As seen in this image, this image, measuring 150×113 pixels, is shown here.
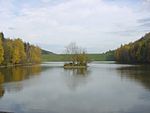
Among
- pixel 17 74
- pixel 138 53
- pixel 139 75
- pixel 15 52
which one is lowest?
pixel 139 75

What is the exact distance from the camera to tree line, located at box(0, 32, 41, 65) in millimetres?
93938

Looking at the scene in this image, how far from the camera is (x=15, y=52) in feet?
330

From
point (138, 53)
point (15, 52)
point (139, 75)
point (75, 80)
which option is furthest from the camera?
point (138, 53)

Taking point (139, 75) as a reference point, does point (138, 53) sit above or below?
above

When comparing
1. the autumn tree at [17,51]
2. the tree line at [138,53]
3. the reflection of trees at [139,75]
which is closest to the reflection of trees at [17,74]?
the reflection of trees at [139,75]

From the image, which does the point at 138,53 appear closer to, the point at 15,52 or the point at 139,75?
the point at 15,52

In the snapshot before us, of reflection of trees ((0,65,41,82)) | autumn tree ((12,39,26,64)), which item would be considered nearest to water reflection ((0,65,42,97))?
reflection of trees ((0,65,41,82))

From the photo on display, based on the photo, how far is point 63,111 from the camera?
19156mm

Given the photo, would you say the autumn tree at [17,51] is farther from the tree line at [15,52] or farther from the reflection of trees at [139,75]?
the reflection of trees at [139,75]

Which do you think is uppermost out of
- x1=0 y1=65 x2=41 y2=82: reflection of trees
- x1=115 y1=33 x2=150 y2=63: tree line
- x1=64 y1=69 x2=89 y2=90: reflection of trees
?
x1=115 y1=33 x2=150 y2=63: tree line

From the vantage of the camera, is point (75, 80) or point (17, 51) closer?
point (75, 80)

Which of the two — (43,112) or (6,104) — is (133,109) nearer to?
(43,112)

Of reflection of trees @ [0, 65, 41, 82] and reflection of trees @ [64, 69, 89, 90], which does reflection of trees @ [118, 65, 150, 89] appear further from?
reflection of trees @ [0, 65, 41, 82]

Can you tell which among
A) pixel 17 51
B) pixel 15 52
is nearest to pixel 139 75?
pixel 15 52
